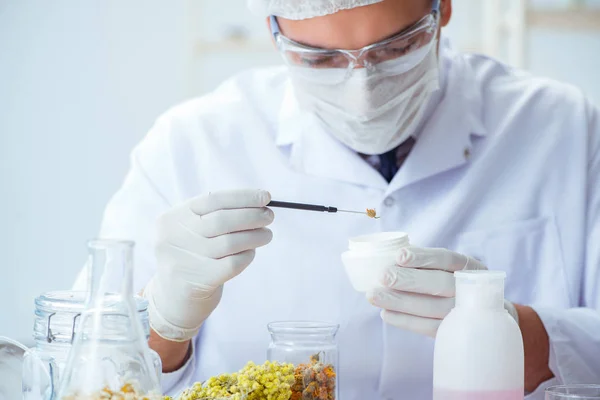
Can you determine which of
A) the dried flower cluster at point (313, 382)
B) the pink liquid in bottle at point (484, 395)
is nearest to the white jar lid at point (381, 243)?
the dried flower cluster at point (313, 382)

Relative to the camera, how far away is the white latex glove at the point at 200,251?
Answer: 4.74 feet

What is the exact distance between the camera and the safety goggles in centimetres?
162

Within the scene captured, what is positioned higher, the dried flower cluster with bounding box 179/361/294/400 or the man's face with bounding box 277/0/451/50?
the man's face with bounding box 277/0/451/50

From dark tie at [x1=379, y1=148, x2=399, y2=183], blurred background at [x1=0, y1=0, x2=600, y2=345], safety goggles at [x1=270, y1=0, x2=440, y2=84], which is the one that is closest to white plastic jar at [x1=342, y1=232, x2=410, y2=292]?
safety goggles at [x1=270, y1=0, x2=440, y2=84]

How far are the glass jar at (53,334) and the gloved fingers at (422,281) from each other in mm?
520

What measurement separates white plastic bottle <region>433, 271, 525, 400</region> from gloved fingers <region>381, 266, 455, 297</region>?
43 centimetres

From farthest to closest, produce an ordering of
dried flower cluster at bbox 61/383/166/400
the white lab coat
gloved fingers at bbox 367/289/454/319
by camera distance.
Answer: the white lab coat, gloved fingers at bbox 367/289/454/319, dried flower cluster at bbox 61/383/166/400

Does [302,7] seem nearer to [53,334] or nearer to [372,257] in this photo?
[372,257]

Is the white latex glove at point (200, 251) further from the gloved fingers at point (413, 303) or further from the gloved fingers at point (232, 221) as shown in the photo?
the gloved fingers at point (413, 303)

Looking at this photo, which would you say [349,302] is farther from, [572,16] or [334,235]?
[572,16]

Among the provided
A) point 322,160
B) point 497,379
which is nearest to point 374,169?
point 322,160

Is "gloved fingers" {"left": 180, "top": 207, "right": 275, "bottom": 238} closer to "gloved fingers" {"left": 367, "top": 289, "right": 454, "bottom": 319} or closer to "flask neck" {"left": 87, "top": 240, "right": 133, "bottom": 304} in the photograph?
"gloved fingers" {"left": 367, "top": 289, "right": 454, "bottom": 319}

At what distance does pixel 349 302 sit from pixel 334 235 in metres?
0.18

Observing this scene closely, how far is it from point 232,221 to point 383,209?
21.1 inches
